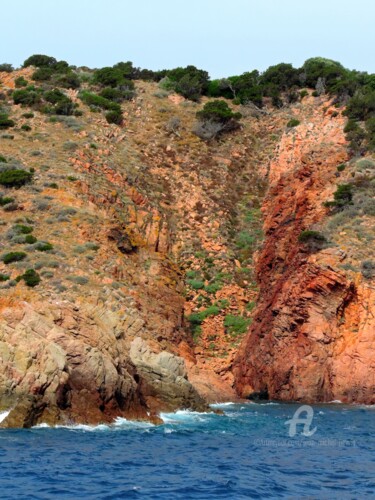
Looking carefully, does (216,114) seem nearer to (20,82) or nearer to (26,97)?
(26,97)

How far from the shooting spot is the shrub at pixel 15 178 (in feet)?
169

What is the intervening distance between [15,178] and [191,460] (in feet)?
103

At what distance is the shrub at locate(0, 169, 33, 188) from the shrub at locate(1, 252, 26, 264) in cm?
979

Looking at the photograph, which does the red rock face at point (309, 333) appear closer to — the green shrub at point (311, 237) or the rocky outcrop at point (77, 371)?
the green shrub at point (311, 237)

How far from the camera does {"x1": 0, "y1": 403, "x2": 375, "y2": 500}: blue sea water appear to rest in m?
19.7

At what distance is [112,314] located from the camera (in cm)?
3950

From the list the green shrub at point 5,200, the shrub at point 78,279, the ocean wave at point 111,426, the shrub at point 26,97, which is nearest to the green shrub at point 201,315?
the shrub at point 78,279

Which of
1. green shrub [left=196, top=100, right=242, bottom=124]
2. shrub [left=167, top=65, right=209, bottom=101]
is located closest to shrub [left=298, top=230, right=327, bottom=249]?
green shrub [left=196, top=100, right=242, bottom=124]

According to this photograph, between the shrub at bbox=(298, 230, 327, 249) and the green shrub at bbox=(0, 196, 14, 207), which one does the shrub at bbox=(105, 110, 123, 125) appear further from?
the shrub at bbox=(298, 230, 327, 249)

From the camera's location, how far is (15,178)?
51.5m

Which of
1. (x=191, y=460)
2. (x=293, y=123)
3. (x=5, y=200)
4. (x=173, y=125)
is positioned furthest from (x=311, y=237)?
(x=191, y=460)

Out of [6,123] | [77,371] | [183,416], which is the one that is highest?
[6,123]

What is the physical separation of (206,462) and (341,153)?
38251 mm

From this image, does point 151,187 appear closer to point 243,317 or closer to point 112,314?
point 243,317
